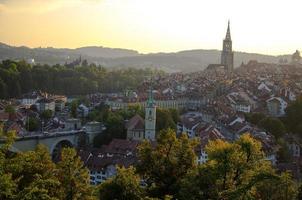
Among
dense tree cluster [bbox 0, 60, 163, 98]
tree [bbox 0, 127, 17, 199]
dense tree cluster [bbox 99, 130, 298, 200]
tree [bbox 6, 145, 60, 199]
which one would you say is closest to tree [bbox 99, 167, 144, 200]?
dense tree cluster [bbox 99, 130, 298, 200]

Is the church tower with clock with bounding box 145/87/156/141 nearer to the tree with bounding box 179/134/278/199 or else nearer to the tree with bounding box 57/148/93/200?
the tree with bounding box 57/148/93/200

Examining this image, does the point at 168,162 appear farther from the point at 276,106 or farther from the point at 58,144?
the point at 276,106

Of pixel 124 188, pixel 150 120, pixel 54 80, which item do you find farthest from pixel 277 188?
pixel 54 80

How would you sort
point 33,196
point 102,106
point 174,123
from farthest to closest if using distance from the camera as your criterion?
point 102,106 → point 174,123 → point 33,196

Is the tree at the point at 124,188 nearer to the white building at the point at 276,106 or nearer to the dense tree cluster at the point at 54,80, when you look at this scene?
the white building at the point at 276,106

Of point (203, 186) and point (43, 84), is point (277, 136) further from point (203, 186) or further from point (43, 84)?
point (43, 84)

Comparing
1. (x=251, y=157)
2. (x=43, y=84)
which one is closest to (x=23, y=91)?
(x=43, y=84)
